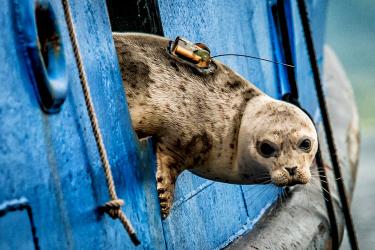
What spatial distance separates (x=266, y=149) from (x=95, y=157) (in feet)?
3.26

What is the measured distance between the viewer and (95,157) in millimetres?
3080

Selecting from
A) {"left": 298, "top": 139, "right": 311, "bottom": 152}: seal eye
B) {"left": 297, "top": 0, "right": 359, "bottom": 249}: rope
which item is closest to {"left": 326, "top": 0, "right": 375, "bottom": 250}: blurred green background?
{"left": 297, "top": 0, "right": 359, "bottom": 249}: rope

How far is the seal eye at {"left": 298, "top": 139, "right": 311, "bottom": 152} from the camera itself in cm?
386

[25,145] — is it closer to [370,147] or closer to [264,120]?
[264,120]

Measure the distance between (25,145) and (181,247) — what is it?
5.81 ft

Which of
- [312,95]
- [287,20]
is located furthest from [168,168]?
[312,95]

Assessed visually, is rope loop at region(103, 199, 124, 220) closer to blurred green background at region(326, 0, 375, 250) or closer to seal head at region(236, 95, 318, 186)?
seal head at region(236, 95, 318, 186)

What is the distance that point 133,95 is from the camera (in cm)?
374

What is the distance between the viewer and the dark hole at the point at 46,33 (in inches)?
110

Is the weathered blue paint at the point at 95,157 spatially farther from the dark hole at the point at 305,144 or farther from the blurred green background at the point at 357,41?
the blurred green background at the point at 357,41

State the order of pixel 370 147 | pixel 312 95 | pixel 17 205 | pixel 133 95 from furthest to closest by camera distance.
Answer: pixel 370 147, pixel 312 95, pixel 133 95, pixel 17 205

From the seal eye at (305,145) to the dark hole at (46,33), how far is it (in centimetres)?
142

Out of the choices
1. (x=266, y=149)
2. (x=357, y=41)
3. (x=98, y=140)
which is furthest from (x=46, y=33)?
(x=357, y=41)

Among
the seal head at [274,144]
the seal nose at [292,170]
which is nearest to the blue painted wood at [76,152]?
the seal head at [274,144]
